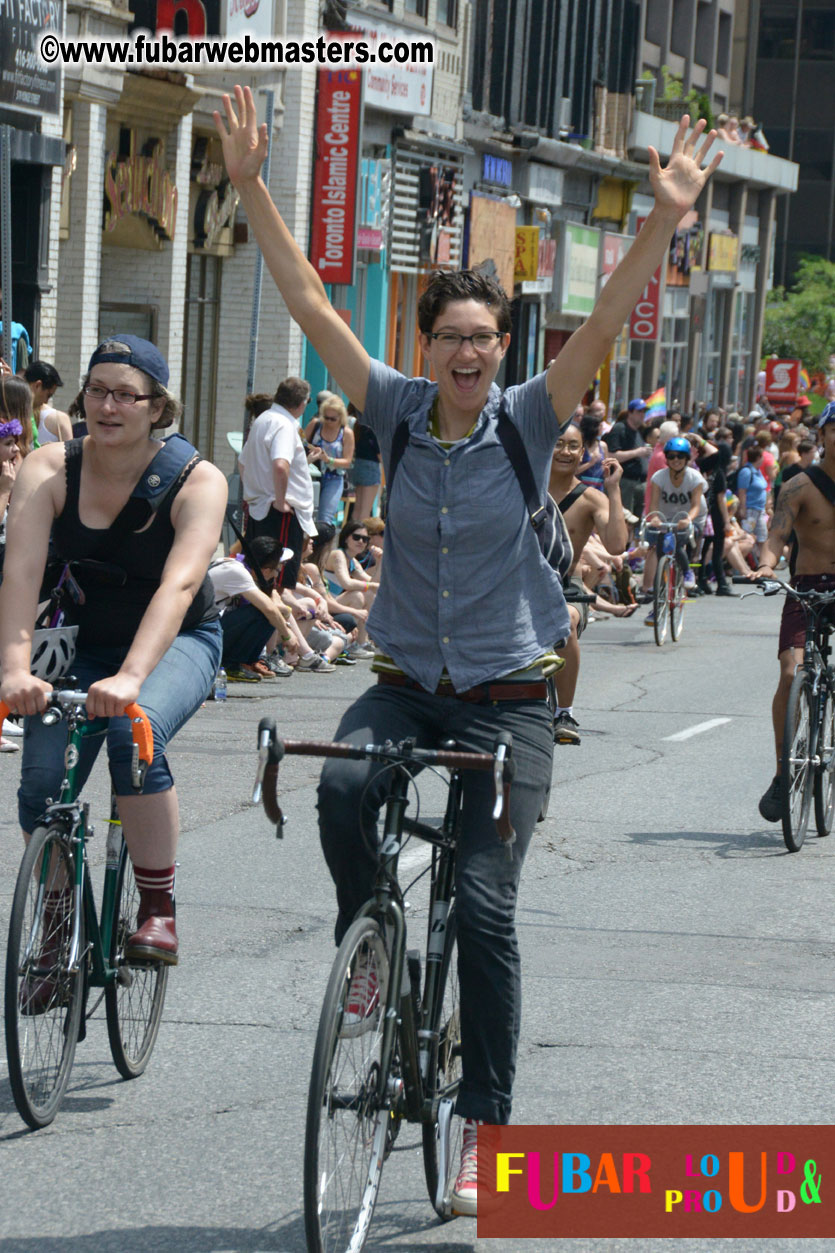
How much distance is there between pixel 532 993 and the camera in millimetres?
6645

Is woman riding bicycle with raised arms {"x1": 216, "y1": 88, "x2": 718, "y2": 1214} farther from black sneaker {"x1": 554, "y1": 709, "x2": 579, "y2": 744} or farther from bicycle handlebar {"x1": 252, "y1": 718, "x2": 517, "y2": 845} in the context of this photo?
black sneaker {"x1": 554, "y1": 709, "x2": 579, "y2": 744}

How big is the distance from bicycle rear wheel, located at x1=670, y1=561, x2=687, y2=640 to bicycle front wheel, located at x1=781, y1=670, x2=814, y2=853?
9.48 m

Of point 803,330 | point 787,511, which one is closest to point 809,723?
point 787,511

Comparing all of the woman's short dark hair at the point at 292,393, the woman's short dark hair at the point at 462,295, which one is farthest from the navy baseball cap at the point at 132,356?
the woman's short dark hair at the point at 292,393

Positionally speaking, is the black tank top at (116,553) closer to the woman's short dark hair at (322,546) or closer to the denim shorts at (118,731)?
the denim shorts at (118,731)

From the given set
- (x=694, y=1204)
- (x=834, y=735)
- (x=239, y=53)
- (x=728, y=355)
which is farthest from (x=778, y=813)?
(x=728, y=355)

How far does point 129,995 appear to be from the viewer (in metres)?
5.58

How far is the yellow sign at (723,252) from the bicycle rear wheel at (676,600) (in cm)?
3401

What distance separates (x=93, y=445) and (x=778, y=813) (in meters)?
5.01

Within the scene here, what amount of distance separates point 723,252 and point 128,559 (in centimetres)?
5012

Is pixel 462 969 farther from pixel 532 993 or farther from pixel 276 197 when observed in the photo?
pixel 276 197

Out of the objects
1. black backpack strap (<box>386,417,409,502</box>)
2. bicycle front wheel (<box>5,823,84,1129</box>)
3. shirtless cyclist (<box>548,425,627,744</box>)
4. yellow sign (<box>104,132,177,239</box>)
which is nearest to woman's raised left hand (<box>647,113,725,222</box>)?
black backpack strap (<box>386,417,409,502</box>)

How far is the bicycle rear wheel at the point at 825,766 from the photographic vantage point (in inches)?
390

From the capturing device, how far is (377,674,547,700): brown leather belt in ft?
14.8
